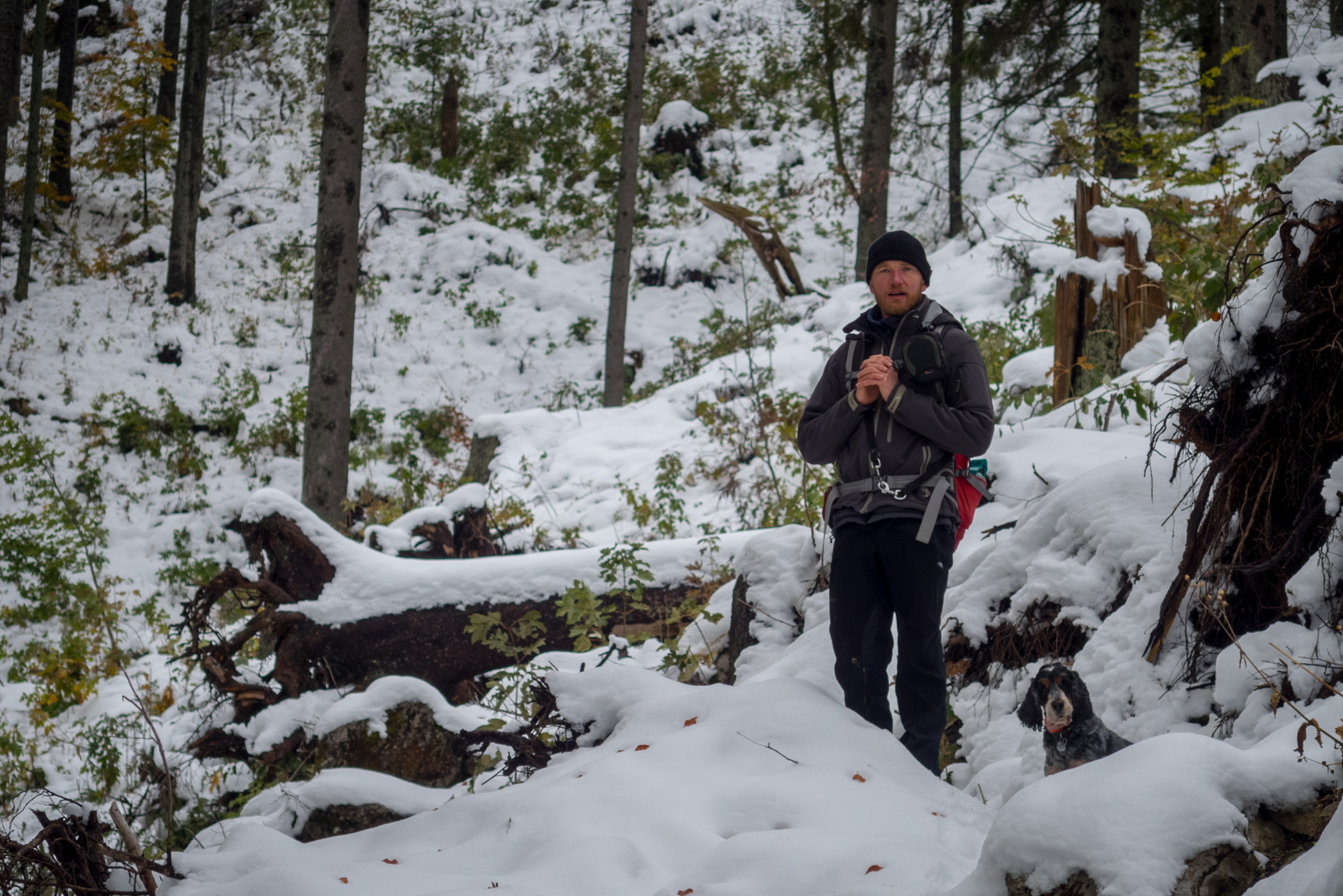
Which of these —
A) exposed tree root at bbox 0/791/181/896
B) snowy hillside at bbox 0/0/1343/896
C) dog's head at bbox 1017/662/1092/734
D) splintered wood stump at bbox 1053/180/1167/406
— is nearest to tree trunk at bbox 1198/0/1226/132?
snowy hillside at bbox 0/0/1343/896

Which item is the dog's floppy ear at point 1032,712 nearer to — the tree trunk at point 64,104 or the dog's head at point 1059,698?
the dog's head at point 1059,698

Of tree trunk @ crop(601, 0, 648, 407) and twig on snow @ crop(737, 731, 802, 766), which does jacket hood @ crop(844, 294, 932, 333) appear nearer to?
twig on snow @ crop(737, 731, 802, 766)

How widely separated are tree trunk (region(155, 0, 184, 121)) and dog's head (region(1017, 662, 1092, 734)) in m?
19.5

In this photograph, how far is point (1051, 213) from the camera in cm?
1114

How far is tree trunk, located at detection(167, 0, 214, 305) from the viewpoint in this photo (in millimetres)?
14445

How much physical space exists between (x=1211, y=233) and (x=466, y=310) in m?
11.0

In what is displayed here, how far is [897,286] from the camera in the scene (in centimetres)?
308

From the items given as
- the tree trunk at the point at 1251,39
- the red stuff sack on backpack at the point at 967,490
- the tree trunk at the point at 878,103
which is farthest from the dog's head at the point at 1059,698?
the tree trunk at the point at 878,103

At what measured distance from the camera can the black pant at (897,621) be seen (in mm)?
2904

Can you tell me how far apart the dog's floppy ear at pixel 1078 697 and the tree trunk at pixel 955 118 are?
11642 millimetres

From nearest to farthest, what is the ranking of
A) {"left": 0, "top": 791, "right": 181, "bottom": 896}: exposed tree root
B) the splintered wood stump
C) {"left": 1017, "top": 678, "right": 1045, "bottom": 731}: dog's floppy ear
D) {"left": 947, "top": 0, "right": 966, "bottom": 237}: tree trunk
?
{"left": 0, "top": 791, "right": 181, "bottom": 896}: exposed tree root, {"left": 1017, "top": 678, "right": 1045, "bottom": 731}: dog's floppy ear, the splintered wood stump, {"left": 947, "top": 0, "right": 966, "bottom": 237}: tree trunk

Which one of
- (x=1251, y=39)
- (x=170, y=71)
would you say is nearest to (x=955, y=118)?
(x=1251, y=39)

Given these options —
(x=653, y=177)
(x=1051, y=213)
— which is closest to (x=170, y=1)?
(x=653, y=177)

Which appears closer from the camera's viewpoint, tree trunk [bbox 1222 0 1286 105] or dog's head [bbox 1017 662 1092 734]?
dog's head [bbox 1017 662 1092 734]
